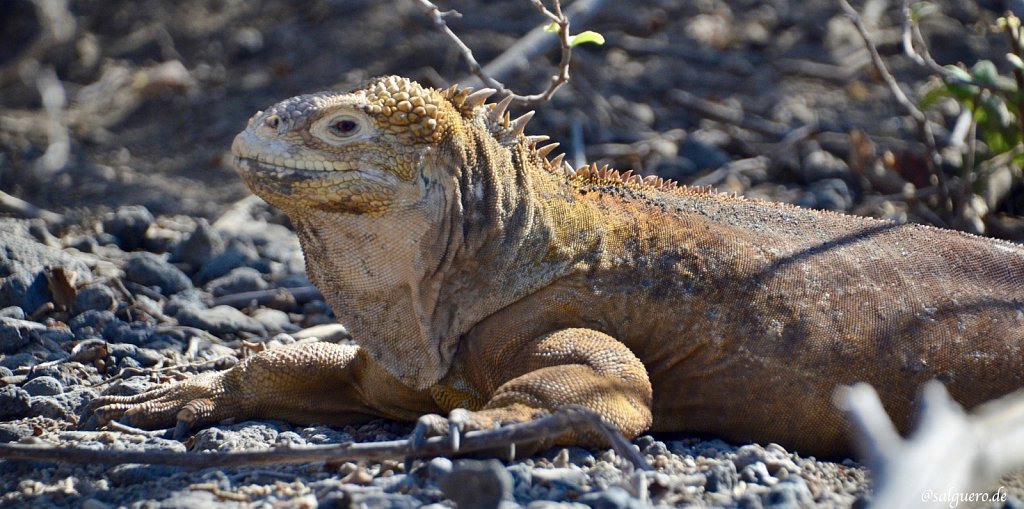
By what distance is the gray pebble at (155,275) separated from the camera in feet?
20.8

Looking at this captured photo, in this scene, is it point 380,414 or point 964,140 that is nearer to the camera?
point 380,414

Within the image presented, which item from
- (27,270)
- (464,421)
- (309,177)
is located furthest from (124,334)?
(464,421)

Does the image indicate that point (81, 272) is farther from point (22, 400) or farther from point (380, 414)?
point (380, 414)

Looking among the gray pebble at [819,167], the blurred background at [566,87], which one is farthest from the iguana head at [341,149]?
the gray pebble at [819,167]

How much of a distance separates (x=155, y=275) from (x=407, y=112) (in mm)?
2621

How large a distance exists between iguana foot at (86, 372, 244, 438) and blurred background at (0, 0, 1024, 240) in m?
3.46

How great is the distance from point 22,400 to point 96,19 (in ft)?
26.8

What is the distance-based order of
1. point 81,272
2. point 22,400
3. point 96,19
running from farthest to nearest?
point 96,19, point 81,272, point 22,400

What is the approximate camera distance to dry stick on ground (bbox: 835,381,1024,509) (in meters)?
2.35

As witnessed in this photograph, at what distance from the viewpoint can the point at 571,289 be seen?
14.5 feet

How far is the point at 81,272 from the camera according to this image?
20.2ft

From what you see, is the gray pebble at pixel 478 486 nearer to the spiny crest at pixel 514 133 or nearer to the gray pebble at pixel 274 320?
the spiny crest at pixel 514 133

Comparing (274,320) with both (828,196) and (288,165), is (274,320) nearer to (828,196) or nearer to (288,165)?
(288,165)

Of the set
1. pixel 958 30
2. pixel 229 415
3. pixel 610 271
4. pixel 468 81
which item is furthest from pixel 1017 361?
pixel 958 30
